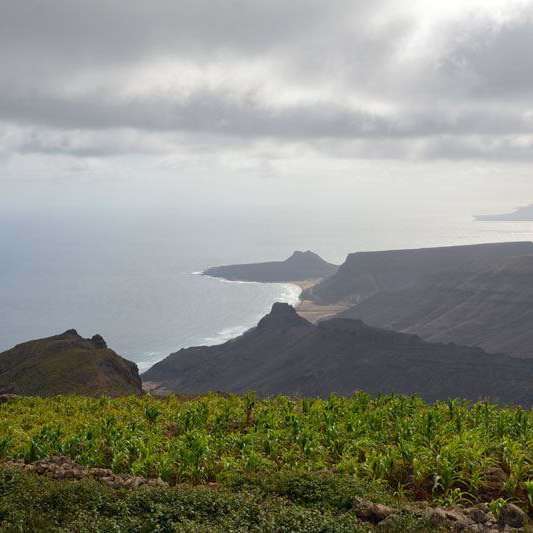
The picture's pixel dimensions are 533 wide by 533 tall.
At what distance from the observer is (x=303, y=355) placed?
170125mm

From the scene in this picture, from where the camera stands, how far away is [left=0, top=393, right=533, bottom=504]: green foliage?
14.5 meters

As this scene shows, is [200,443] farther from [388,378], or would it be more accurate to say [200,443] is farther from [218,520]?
[388,378]

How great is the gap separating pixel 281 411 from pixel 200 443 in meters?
6.79

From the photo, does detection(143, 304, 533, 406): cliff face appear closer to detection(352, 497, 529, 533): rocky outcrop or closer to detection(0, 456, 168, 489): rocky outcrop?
detection(0, 456, 168, 489): rocky outcrop

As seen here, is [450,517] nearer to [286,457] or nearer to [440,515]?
[440,515]

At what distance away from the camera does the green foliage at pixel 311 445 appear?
1449 cm

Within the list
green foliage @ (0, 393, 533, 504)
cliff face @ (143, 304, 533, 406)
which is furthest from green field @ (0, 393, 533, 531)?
cliff face @ (143, 304, 533, 406)

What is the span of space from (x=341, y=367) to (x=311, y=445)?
140599 millimetres

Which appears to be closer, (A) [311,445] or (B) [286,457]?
(B) [286,457]

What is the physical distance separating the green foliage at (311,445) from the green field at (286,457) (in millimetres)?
48

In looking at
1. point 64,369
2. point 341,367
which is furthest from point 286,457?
point 341,367

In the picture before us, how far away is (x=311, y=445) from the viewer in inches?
714

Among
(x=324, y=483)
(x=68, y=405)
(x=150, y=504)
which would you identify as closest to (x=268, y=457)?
(x=324, y=483)

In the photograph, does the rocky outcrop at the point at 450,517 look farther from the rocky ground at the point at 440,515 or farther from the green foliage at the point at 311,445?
the green foliage at the point at 311,445
